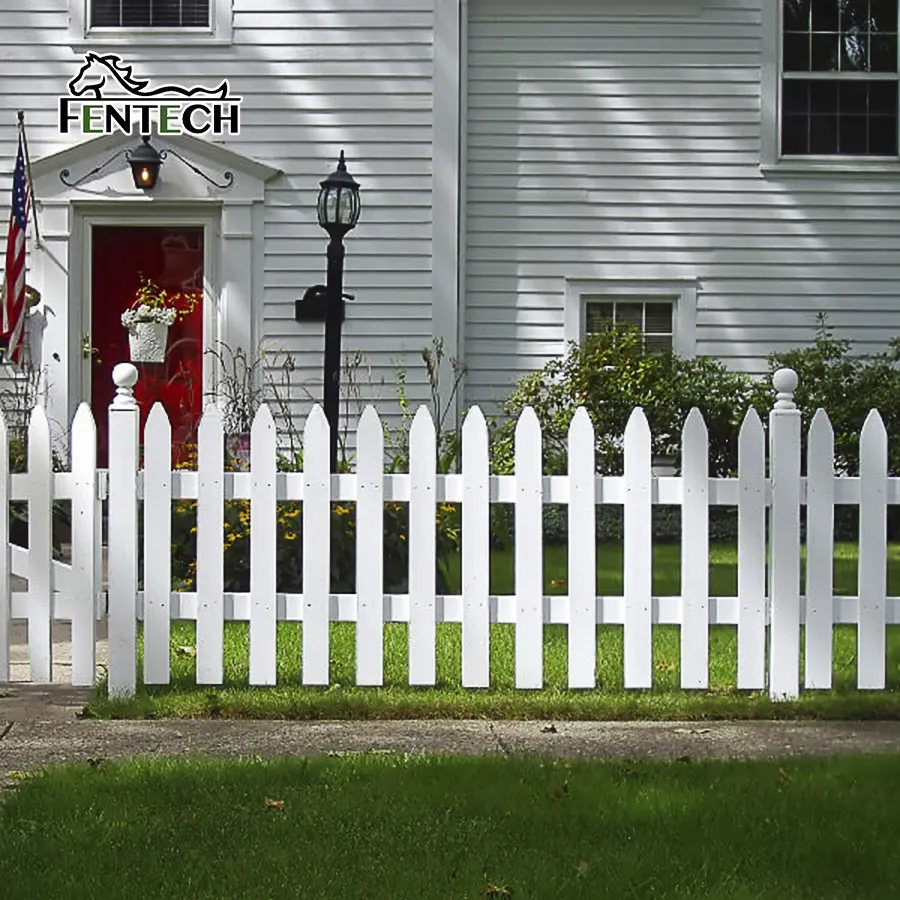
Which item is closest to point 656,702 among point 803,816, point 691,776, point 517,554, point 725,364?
point 517,554

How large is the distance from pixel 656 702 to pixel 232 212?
892cm

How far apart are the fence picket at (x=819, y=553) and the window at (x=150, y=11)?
9481mm

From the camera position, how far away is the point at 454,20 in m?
14.4

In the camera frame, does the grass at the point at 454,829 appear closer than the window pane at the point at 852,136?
Yes

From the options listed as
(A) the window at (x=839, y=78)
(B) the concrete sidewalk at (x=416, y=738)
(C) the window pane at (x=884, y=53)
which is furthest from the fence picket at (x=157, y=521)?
(C) the window pane at (x=884, y=53)

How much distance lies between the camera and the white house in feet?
47.2

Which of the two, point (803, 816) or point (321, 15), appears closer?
point (803, 816)

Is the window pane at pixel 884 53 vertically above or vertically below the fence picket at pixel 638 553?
above

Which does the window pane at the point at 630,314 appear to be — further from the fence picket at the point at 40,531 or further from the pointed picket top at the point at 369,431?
the fence picket at the point at 40,531

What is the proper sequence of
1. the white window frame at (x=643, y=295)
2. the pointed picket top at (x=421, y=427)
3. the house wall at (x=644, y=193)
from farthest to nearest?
the white window frame at (x=643, y=295) < the house wall at (x=644, y=193) < the pointed picket top at (x=421, y=427)

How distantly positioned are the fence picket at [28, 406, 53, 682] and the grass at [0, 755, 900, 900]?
4.52 ft

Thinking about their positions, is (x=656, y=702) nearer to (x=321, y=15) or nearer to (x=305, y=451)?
(x=305, y=451)

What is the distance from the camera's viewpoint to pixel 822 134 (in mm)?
14969

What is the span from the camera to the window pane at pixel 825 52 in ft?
49.2
